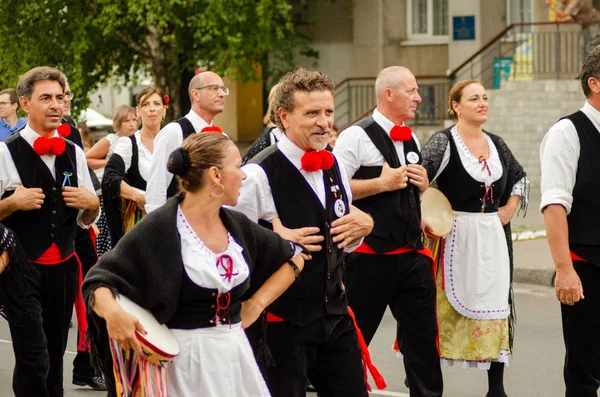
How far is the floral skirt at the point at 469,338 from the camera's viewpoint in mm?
7625

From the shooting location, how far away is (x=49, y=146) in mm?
6719

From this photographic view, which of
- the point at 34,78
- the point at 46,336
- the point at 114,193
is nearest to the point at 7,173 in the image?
the point at 34,78

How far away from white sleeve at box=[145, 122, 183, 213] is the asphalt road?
1324mm

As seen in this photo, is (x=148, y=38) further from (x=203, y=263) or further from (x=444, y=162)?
(x=203, y=263)

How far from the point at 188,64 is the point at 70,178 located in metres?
16.6

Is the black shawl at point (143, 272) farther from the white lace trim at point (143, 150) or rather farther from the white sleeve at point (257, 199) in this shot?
the white lace trim at point (143, 150)

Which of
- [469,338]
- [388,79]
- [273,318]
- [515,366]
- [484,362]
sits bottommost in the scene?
[515,366]

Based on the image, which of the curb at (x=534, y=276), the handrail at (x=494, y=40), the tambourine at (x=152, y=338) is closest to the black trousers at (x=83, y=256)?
the tambourine at (x=152, y=338)

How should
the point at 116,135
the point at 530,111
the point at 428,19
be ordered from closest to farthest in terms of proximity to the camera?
the point at 116,135 < the point at 530,111 < the point at 428,19

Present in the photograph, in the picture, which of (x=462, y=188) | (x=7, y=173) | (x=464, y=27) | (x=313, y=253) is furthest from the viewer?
(x=464, y=27)

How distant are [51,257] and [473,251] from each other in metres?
2.64

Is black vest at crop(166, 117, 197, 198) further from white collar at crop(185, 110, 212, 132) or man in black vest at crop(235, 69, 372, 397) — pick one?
man in black vest at crop(235, 69, 372, 397)

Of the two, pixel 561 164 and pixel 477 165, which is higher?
pixel 561 164

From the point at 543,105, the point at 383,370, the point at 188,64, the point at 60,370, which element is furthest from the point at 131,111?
the point at 188,64
